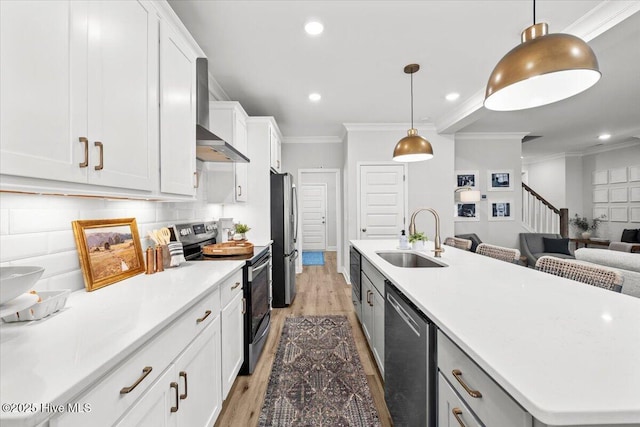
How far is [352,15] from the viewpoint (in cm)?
209

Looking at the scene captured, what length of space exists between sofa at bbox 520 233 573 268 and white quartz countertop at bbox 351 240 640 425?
15.0 ft

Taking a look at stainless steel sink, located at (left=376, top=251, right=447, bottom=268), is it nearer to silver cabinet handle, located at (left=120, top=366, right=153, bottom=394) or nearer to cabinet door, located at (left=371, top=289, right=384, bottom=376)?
cabinet door, located at (left=371, top=289, right=384, bottom=376)

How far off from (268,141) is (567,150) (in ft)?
25.4

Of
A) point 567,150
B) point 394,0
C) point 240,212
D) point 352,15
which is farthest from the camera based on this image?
point 567,150

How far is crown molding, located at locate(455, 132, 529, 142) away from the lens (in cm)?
542

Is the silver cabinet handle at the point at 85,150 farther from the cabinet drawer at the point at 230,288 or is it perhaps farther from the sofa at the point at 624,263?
the sofa at the point at 624,263

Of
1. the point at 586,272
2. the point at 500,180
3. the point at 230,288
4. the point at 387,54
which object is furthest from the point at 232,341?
the point at 500,180

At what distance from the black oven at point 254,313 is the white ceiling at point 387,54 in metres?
1.89

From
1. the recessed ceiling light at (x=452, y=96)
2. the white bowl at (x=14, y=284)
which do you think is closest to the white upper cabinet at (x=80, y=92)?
the white bowl at (x=14, y=284)

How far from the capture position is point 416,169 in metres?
4.92

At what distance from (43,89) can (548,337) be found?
175cm

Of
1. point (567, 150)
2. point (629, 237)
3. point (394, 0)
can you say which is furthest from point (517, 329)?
point (567, 150)

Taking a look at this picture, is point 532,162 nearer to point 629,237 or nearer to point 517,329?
point 629,237

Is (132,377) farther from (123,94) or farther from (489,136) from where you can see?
(489,136)
